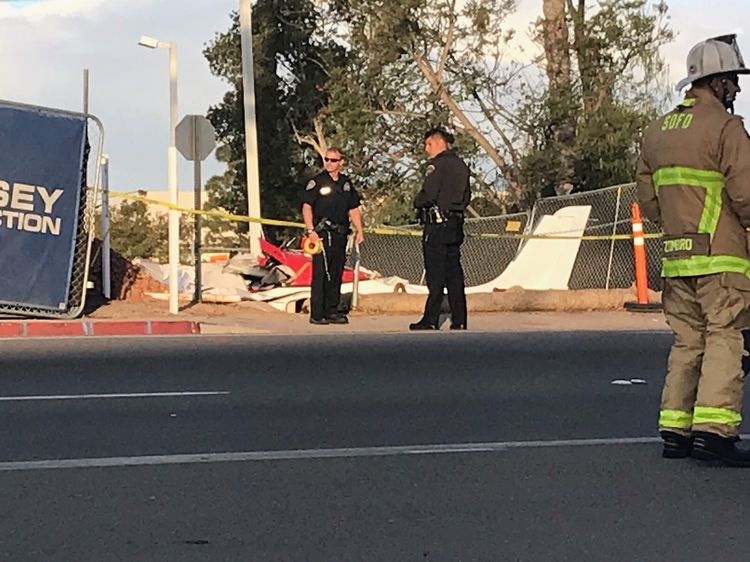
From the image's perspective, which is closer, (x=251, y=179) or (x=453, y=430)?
(x=453, y=430)

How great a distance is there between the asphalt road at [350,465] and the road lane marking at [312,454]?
0.8 inches

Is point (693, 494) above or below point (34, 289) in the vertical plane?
below

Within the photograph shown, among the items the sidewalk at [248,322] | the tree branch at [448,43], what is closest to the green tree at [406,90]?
the tree branch at [448,43]

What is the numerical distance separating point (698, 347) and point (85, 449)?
10.9 ft

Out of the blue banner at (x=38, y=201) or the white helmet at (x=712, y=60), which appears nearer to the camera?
the white helmet at (x=712, y=60)

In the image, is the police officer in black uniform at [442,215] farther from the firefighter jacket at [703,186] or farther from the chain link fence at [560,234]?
the firefighter jacket at [703,186]

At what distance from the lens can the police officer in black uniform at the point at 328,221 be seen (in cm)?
1348

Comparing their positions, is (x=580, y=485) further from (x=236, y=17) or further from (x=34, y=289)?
(x=236, y=17)

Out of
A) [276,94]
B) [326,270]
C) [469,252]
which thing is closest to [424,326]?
[326,270]

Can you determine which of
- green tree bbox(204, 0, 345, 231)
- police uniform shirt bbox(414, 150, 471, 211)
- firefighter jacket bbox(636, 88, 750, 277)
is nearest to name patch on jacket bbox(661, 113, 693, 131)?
firefighter jacket bbox(636, 88, 750, 277)

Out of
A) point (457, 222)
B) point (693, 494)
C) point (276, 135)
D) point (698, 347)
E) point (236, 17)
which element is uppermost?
point (236, 17)

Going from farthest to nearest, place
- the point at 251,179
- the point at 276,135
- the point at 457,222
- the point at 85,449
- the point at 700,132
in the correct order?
the point at 276,135, the point at 251,179, the point at 457,222, the point at 85,449, the point at 700,132

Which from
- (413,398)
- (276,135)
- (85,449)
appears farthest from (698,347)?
(276,135)

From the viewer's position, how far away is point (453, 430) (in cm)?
730
